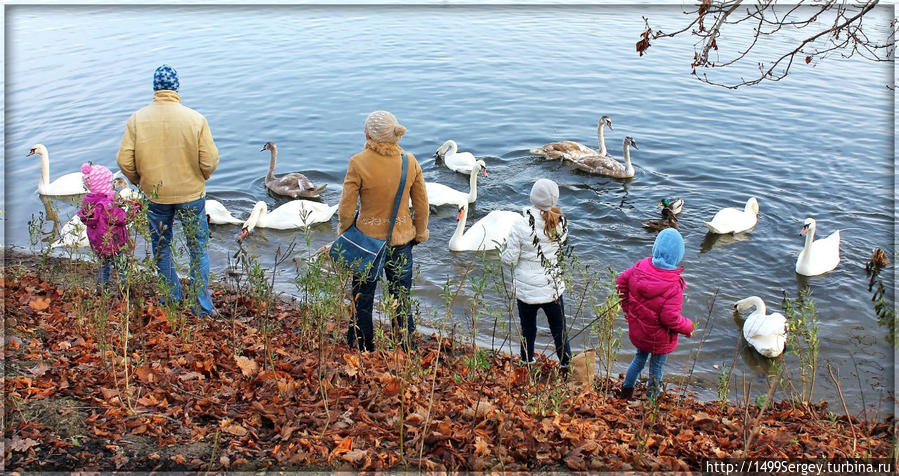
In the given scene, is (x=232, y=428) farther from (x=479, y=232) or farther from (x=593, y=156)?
(x=593, y=156)

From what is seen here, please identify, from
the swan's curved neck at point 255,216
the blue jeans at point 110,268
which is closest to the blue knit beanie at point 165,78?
the blue jeans at point 110,268

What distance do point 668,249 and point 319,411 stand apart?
3.01 m

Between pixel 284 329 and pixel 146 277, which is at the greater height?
pixel 146 277

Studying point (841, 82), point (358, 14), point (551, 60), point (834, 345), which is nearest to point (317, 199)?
point (834, 345)

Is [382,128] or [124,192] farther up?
[382,128]

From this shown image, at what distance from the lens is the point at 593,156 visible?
1362 centimetres

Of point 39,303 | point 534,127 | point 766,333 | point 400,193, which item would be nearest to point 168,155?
point 39,303

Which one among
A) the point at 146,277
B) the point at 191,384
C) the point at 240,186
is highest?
the point at 146,277

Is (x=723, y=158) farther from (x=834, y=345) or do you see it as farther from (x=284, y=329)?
(x=284, y=329)

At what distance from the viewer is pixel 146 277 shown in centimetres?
575

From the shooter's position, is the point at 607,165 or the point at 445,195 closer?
the point at 445,195

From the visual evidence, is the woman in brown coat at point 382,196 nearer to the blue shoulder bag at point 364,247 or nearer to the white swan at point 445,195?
the blue shoulder bag at point 364,247

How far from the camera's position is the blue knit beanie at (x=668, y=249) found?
5.91 meters

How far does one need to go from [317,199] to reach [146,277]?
7.07m
